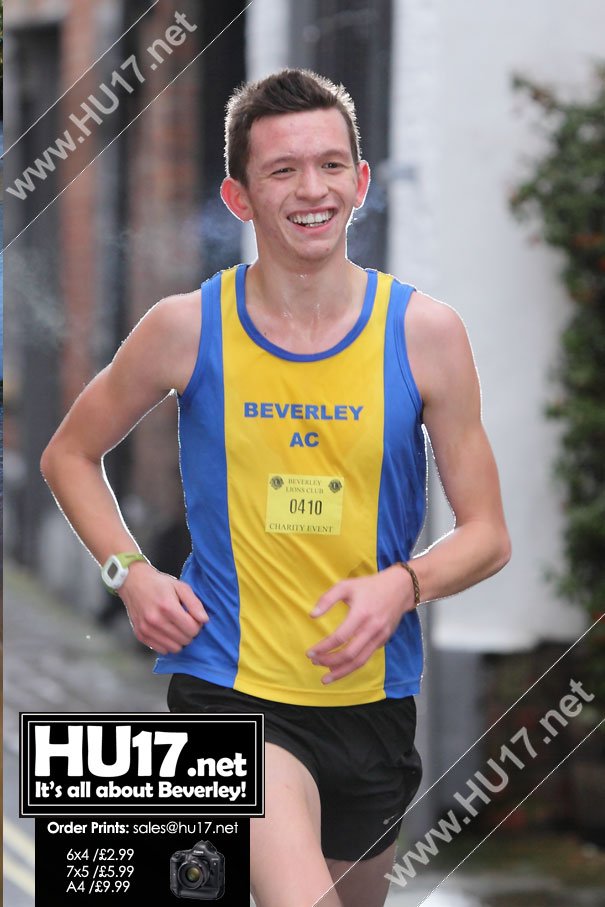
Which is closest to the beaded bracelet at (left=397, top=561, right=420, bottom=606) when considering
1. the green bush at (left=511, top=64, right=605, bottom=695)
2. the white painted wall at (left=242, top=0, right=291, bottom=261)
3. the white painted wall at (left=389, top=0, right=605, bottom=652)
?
the white painted wall at (left=242, top=0, right=291, bottom=261)

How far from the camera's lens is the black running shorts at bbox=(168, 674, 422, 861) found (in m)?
2.40

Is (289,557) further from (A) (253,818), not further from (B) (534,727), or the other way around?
(B) (534,727)

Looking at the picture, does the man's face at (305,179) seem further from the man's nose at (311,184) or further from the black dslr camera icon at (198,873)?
the black dslr camera icon at (198,873)

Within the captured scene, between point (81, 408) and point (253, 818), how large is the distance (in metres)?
0.65

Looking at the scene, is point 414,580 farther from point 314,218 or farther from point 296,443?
point 314,218

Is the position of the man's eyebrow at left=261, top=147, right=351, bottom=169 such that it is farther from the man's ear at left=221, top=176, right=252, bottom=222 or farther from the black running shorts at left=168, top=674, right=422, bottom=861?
the black running shorts at left=168, top=674, right=422, bottom=861

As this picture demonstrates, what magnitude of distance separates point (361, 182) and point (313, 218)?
0.10 metres

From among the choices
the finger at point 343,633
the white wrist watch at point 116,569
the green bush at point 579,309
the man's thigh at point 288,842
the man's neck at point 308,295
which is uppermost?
the green bush at point 579,309

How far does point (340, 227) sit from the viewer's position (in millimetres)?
Result: 2361

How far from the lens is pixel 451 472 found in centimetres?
240

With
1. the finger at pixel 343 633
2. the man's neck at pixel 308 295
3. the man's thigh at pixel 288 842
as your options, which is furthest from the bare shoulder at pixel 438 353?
the man's thigh at pixel 288 842

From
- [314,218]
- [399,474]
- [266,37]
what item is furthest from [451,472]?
[266,37]

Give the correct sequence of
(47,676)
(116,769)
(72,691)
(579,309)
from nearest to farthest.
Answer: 1. (116,769)
2. (72,691)
3. (579,309)
4. (47,676)

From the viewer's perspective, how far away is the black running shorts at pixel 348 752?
7.86 ft
